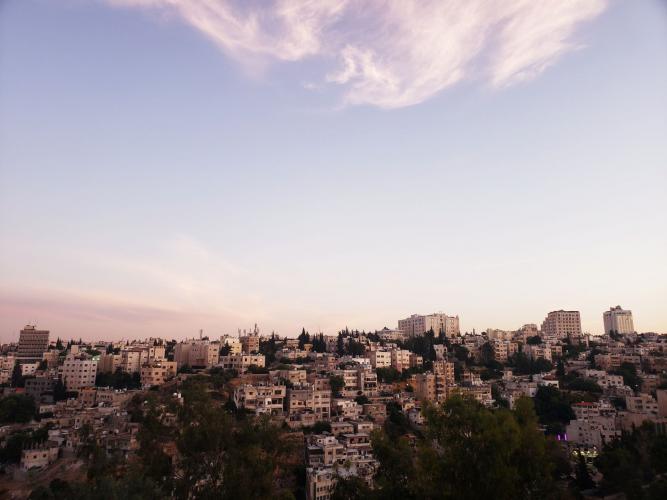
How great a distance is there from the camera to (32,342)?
56.3 meters

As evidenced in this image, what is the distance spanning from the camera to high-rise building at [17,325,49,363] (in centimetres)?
5566

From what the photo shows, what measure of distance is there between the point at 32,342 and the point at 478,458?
58.3 metres

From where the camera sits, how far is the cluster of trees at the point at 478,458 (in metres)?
10.1

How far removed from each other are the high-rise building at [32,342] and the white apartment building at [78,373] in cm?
2018

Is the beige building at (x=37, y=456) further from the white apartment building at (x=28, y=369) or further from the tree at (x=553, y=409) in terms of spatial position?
the tree at (x=553, y=409)

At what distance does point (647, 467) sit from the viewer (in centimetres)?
1986

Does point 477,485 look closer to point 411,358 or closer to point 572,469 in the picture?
point 572,469

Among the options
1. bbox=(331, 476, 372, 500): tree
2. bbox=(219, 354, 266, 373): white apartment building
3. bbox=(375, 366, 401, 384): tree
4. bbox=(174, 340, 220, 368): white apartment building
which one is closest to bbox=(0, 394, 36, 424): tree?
bbox=(174, 340, 220, 368): white apartment building

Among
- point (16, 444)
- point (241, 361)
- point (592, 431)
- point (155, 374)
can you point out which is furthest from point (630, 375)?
point (16, 444)

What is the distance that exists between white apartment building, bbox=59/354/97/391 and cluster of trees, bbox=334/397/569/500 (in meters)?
32.7

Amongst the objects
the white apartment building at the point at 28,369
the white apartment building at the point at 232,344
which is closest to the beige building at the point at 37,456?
the white apartment building at the point at 28,369

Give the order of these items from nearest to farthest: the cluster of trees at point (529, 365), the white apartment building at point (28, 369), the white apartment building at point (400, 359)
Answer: the white apartment building at point (28, 369) → the white apartment building at point (400, 359) → the cluster of trees at point (529, 365)

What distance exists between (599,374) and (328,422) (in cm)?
2333

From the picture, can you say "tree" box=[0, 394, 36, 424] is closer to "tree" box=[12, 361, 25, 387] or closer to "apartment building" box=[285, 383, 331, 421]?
"tree" box=[12, 361, 25, 387]
